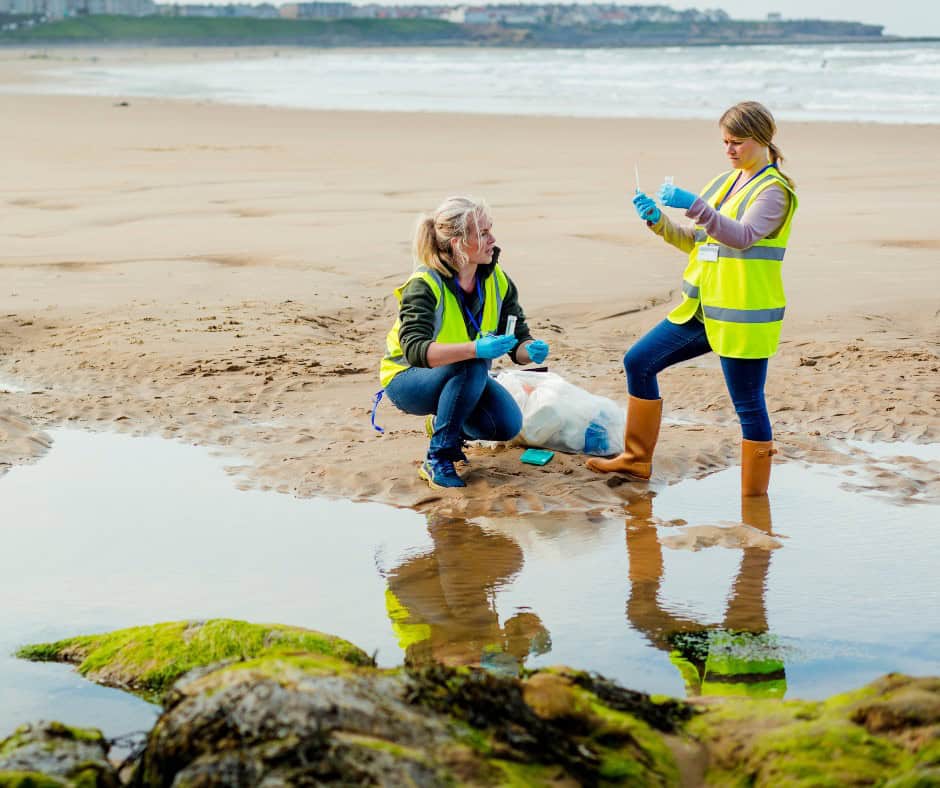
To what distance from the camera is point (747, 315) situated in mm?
5266

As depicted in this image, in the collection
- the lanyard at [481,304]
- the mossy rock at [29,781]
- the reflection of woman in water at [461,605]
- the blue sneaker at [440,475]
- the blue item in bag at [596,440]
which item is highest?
the lanyard at [481,304]

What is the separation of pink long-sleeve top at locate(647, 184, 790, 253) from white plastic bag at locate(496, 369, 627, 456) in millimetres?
1399

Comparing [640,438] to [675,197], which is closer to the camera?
[675,197]

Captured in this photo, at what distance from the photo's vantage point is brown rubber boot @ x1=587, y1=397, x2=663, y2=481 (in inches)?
232

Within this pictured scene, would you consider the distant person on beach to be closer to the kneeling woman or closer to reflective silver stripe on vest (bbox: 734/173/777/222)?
reflective silver stripe on vest (bbox: 734/173/777/222)

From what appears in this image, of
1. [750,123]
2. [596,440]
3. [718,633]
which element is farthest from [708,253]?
[718,633]

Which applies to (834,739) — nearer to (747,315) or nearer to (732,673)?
(732,673)

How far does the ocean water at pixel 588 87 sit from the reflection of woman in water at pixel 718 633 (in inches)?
863

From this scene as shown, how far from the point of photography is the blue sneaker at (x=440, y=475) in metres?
5.82

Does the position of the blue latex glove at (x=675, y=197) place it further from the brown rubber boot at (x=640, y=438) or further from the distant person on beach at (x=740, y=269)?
the brown rubber boot at (x=640, y=438)

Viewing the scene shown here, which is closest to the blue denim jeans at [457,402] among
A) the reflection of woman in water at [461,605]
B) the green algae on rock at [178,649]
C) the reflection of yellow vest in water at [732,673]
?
the reflection of woman in water at [461,605]

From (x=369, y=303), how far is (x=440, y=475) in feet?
13.3

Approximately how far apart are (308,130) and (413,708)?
22.7 metres

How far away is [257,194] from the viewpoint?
49.6ft
